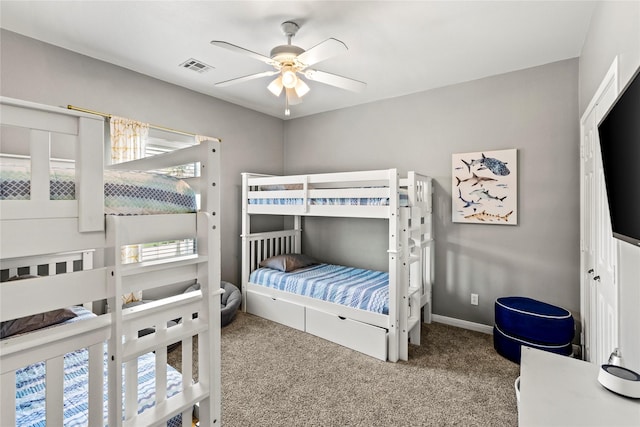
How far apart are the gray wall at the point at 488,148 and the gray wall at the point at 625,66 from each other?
97 centimetres

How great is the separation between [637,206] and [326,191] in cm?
236

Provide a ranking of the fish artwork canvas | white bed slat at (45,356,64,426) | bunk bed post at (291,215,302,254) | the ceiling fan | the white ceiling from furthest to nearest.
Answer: bunk bed post at (291,215,302,254)
the fish artwork canvas
the white ceiling
the ceiling fan
white bed slat at (45,356,64,426)

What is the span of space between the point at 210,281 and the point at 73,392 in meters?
0.80

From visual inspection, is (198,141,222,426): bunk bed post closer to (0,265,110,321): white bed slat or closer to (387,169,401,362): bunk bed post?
(0,265,110,321): white bed slat

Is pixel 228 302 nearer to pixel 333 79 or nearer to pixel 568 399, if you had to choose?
pixel 333 79

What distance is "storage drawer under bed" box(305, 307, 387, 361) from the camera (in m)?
2.65

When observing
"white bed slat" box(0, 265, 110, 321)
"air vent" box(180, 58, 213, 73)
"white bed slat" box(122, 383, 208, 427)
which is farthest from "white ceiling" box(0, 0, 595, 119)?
"white bed slat" box(122, 383, 208, 427)

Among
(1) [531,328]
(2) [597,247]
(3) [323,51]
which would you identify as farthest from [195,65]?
(1) [531,328]

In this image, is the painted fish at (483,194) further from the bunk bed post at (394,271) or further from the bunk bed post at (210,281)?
the bunk bed post at (210,281)

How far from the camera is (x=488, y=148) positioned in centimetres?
316

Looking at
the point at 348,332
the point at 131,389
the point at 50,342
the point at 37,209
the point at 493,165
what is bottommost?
the point at 348,332

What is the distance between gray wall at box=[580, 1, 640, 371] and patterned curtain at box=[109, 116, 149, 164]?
351 centimetres

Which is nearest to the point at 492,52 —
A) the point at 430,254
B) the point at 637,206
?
the point at 430,254

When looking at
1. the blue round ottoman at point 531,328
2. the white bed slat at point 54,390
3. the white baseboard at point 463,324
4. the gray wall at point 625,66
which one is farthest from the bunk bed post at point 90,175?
the white baseboard at point 463,324
